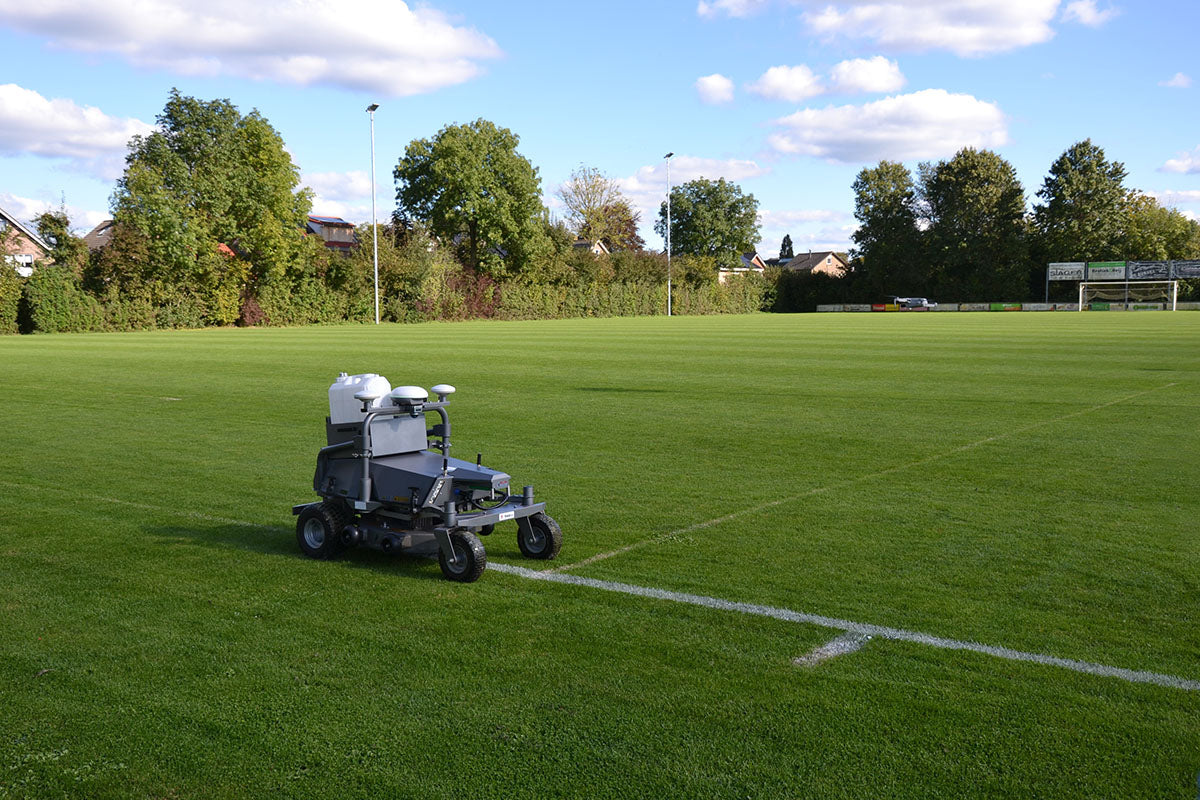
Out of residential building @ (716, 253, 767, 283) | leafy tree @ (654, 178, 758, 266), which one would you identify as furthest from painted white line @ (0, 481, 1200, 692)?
leafy tree @ (654, 178, 758, 266)

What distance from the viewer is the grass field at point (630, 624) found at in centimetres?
346

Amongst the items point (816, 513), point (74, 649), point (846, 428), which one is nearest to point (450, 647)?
point (74, 649)

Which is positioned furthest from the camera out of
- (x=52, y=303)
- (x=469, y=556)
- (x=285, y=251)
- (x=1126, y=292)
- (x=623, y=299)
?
(x=1126, y=292)

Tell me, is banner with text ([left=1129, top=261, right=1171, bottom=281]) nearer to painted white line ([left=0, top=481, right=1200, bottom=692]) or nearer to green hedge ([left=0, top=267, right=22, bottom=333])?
green hedge ([left=0, top=267, right=22, bottom=333])

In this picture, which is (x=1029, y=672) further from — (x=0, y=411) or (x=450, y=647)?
(x=0, y=411)

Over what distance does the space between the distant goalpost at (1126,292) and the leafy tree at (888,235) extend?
1543 centimetres

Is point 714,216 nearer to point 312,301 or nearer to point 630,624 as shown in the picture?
point 312,301

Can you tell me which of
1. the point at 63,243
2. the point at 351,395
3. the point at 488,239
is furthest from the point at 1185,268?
the point at 351,395

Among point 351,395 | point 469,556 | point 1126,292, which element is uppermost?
point 1126,292

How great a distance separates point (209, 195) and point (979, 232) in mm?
70998

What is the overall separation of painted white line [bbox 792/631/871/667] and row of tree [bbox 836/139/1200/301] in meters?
91.3

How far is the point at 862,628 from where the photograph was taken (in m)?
4.84

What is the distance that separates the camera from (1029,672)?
4.27 m

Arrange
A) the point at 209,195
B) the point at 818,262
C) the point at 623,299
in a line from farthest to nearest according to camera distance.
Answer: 1. the point at 818,262
2. the point at 623,299
3. the point at 209,195
